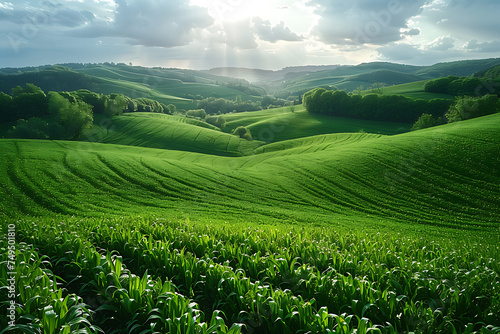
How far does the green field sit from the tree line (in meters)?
53.5

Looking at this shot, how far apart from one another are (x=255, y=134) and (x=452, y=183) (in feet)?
279

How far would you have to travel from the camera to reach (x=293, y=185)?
39438 mm

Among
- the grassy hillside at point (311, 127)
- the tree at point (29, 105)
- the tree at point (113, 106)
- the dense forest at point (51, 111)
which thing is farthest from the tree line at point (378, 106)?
the tree at point (29, 105)

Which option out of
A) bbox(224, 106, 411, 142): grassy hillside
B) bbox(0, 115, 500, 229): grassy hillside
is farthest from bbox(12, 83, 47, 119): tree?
bbox(224, 106, 411, 142): grassy hillside

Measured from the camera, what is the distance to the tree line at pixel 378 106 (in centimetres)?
11725

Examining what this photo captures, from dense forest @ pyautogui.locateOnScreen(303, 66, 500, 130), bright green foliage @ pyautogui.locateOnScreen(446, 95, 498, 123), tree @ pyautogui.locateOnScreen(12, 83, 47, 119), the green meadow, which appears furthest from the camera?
dense forest @ pyautogui.locateOnScreen(303, 66, 500, 130)

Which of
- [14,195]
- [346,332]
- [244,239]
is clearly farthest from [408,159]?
[14,195]

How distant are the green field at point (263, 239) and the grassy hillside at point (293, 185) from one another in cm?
23

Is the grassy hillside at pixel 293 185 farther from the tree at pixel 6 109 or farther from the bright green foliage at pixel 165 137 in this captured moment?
the tree at pixel 6 109

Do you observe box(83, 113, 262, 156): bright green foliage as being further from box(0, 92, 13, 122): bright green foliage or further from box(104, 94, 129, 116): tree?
box(0, 92, 13, 122): bright green foliage

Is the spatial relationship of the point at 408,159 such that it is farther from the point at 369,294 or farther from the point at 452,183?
the point at 369,294

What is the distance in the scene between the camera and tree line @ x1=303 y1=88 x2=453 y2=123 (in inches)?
4616

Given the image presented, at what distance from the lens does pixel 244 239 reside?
11055 mm

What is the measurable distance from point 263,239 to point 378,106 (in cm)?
12640
